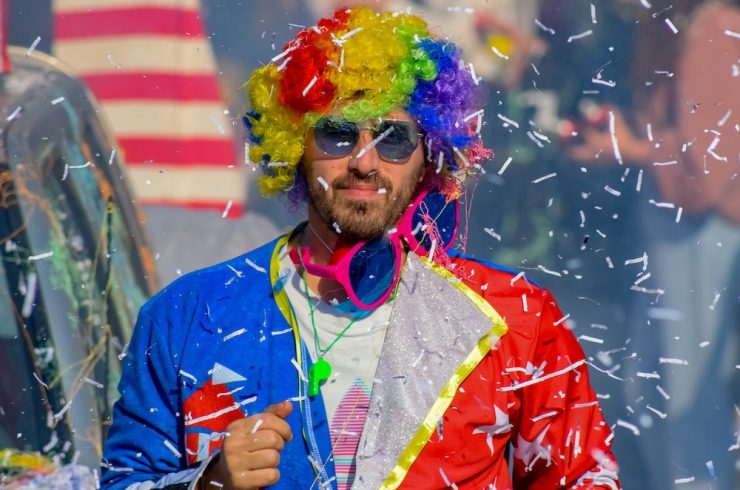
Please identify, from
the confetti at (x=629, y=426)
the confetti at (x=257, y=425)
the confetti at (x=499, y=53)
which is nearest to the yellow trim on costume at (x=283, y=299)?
the confetti at (x=257, y=425)

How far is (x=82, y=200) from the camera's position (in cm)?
389

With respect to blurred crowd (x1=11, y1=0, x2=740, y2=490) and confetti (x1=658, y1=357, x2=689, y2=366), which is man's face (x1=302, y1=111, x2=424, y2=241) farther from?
confetti (x1=658, y1=357, x2=689, y2=366)

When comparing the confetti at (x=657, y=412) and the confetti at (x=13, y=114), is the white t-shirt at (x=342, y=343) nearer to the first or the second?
the confetti at (x=13, y=114)

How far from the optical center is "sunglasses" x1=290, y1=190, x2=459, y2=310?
2.67m

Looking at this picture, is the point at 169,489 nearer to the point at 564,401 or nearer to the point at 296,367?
the point at 296,367

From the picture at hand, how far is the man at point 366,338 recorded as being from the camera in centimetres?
253

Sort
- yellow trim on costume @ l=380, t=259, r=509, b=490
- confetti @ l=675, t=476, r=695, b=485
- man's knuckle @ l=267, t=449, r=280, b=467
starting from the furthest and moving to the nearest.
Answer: confetti @ l=675, t=476, r=695, b=485
yellow trim on costume @ l=380, t=259, r=509, b=490
man's knuckle @ l=267, t=449, r=280, b=467

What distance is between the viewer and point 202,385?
2570mm

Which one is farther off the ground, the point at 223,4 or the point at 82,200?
the point at 223,4

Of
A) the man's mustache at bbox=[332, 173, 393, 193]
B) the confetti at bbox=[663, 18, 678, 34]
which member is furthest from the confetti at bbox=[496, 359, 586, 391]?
the confetti at bbox=[663, 18, 678, 34]

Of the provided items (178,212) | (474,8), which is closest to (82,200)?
(178,212)

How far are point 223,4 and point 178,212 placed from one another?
2.30 ft

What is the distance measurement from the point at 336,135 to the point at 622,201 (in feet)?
5.20

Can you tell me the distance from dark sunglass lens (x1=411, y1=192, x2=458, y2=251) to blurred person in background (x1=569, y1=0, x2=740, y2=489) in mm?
1189
